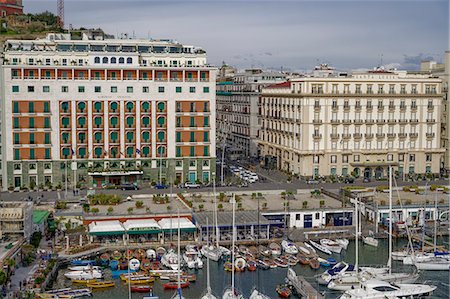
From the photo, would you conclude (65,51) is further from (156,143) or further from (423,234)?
(423,234)

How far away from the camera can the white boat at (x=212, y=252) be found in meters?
32.3

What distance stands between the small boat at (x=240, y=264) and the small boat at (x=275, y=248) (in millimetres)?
2435

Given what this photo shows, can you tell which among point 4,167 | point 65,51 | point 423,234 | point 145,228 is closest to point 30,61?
point 65,51

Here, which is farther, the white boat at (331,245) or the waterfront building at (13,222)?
the white boat at (331,245)

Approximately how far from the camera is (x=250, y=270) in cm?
3128

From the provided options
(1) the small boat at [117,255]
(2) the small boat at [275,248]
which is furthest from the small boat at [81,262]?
(2) the small boat at [275,248]

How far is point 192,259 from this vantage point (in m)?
31.9

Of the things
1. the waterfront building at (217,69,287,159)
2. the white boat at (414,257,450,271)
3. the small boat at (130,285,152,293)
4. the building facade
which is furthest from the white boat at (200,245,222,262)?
the waterfront building at (217,69,287,159)

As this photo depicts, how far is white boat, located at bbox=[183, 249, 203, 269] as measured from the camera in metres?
31.4

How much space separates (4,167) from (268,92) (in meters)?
23.8

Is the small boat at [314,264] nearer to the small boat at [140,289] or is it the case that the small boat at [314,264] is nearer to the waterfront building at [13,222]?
the small boat at [140,289]

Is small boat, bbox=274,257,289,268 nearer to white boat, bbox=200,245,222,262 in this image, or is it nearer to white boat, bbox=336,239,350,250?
white boat, bbox=200,245,222,262

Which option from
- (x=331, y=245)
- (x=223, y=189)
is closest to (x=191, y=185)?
(x=223, y=189)

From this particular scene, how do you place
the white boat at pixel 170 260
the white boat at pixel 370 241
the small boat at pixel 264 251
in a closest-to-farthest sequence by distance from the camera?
the white boat at pixel 170 260, the small boat at pixel 264 251, the white boat at pixel 370 241
